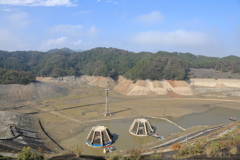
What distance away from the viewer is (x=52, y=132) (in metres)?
31.2

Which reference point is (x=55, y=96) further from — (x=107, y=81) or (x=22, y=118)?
(x=107, y=81)

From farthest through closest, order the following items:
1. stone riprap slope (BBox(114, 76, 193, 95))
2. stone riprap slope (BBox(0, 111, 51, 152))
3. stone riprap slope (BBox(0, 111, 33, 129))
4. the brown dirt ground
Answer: the brown dirt ground → stone riprap slope (BBox(114, 76, 193, 95)) → stone riprap slope (BBox(0, 111, 33, 129)) → stone riprap slope (BBox(0, 111, 51, 152))

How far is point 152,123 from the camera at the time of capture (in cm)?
3603

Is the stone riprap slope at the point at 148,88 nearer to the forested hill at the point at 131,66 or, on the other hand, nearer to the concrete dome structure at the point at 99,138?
the forested hill at the point at 131,66

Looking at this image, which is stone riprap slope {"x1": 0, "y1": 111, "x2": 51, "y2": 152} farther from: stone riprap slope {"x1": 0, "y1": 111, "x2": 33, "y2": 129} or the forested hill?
the forested hill

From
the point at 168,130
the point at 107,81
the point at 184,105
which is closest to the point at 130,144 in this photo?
the point at 168,130

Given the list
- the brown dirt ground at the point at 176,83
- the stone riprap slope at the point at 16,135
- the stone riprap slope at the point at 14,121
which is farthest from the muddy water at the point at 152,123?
the brown dirt ground at the point at 176,83

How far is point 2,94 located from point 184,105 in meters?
54.2

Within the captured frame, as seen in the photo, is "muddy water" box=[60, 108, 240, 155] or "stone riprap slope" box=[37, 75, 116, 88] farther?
"stone riprap slope" box=[37, 75, 116, 88]

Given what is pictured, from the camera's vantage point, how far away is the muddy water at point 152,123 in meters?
26.5

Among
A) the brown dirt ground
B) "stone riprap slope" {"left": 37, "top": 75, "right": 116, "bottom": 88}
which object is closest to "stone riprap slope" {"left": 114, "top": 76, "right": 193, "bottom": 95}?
the brown dirt ground

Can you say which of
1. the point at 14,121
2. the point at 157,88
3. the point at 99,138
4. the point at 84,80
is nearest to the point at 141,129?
the point at 99,138

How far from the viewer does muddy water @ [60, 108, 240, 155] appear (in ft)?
87.0

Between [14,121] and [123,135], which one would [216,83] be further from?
[14,121]
